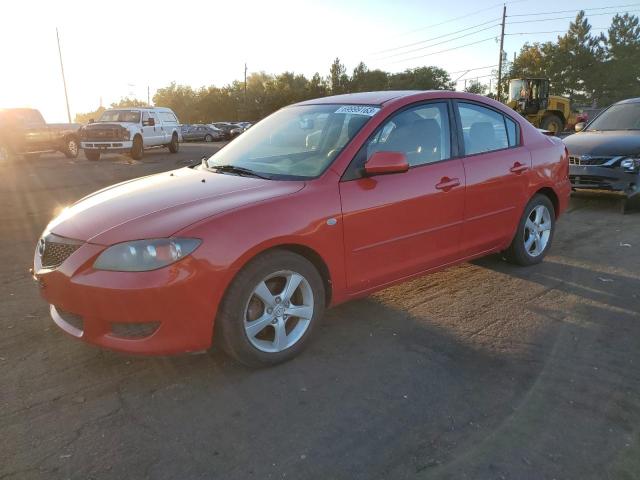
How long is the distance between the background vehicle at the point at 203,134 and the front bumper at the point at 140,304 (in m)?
39.9

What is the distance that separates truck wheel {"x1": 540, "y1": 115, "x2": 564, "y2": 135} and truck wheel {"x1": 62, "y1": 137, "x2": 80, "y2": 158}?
20.1m

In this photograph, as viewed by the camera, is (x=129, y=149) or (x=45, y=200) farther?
(x=129, y=149)

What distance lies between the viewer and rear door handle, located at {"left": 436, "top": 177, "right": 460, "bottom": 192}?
12.8 ft

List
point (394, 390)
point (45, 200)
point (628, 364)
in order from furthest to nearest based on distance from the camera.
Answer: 1. point (45, 200)
2. point (628, 364)
3. point (394, 390)

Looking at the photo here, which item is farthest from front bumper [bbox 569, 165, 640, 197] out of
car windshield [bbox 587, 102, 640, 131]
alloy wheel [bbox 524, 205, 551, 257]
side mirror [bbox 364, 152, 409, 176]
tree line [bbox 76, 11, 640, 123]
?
tree line [bbox 76, 11, 640, 123]

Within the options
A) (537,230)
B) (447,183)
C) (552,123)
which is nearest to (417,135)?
(447,183)

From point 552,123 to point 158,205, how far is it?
24.5 meters

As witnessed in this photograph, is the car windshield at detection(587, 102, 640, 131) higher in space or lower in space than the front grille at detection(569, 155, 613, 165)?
higher

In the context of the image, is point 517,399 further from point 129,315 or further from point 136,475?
point 129,315

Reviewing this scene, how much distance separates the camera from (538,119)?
2322 cm

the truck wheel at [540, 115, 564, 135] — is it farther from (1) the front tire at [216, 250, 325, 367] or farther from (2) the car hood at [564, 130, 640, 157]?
(1) the front tire at [216, 250, 325, 367]

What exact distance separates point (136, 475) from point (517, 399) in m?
1.96

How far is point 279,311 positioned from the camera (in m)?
3.17

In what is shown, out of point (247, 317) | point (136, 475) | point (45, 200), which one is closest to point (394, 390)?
point (247, 317)
